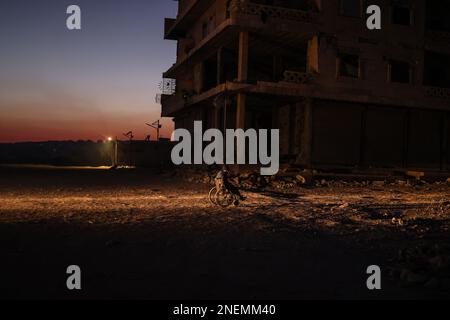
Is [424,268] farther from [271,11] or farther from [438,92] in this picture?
[438,92]

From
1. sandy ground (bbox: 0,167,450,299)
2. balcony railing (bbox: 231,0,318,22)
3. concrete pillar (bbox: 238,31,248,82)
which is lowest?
sandy ground (bbox: 0,167,450,299)

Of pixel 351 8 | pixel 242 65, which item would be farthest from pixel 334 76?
pixel 242 65

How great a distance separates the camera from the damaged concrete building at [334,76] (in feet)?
63.1

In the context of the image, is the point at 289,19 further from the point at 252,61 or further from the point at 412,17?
the point at 412,17

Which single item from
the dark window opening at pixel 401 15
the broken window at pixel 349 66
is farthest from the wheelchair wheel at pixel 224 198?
the dark window opening at pixel 401 15

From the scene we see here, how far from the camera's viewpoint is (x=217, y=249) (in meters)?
6.37

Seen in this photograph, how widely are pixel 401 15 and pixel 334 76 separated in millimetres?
5598

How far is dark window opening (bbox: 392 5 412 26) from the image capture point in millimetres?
21625

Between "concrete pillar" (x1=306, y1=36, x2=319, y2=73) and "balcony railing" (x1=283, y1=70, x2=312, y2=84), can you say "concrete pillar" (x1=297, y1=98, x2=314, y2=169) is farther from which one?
"concrete pillar" (x1=306, y1=36, x2=319, y2=73)

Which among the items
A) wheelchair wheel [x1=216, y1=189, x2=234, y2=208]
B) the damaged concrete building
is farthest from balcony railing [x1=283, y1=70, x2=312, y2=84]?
wheelchair wheel [x1=216, y1=189, x2=234, y2=208]

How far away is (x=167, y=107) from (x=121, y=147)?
9.23 meters

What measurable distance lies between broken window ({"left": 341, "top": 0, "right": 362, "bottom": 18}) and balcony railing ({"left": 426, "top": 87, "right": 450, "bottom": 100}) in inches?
237

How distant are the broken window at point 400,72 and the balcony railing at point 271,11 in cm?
544

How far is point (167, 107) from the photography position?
3044cm
